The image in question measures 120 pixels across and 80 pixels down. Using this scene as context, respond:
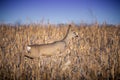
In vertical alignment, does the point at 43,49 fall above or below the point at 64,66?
above

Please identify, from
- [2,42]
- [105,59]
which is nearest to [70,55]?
[105,59]

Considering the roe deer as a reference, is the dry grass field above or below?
below

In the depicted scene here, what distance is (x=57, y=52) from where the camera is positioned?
12.4 feet

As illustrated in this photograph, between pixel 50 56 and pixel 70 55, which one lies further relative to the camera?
pixel 70 55

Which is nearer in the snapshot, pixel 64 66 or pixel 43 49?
pixel 64 66

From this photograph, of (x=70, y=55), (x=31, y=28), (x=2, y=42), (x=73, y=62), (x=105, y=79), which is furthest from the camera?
(x=31, y=28)

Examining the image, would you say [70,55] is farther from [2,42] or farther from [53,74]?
[2,42]

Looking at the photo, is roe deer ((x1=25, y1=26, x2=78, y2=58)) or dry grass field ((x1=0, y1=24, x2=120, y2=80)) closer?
dry grass field ((x1=0, y1=24, x2=120, y2=80))

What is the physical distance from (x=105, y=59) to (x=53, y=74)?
55.8 inches

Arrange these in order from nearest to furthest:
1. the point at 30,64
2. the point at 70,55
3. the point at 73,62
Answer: the point at 30,64 → the point at 73,62 → the point at 70,55

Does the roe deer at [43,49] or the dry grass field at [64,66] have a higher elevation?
the roe deer at [43,49]

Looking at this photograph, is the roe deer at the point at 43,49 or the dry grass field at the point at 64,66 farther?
the roe deer at the point at 43,49

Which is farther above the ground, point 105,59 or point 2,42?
point 2,42

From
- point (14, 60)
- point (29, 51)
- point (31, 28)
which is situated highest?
point (31, 28)
